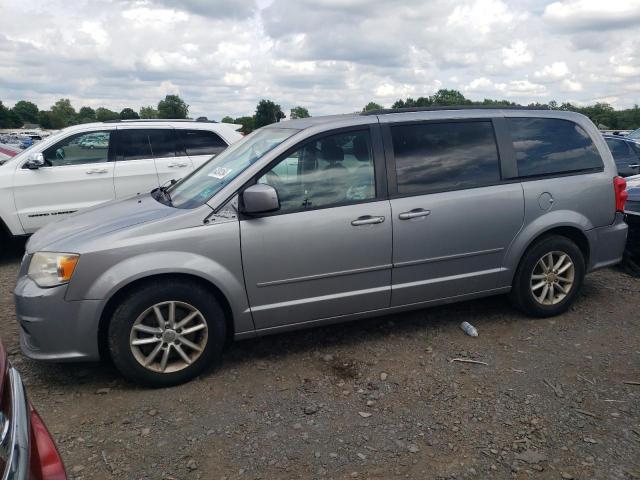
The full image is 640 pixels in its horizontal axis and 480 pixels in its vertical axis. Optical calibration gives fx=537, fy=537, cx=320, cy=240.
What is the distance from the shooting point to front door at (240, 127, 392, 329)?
3688 millimetres

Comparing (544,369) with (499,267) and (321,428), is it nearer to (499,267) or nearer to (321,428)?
(499,267)

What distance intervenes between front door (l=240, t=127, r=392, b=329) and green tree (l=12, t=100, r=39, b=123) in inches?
4897

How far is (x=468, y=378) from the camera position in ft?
12.1

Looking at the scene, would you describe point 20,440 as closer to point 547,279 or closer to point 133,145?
point 547,279

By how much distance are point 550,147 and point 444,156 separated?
3.42 feet

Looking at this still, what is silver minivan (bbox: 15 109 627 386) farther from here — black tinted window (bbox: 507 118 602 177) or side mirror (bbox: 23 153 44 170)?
side mirror (bbox: 23 153 44 170)

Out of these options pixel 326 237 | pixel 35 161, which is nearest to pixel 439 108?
pixel 326 237

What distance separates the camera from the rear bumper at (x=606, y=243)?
4668mm

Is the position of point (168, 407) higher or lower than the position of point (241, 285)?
lower

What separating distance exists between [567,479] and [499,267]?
6.52 ft

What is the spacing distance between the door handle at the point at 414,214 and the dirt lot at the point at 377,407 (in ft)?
3.34

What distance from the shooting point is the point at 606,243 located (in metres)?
4.73

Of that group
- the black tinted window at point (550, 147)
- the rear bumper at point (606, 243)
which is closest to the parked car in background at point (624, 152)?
the rear bumper at point (606, 243)

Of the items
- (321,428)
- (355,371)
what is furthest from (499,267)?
(321,428)
